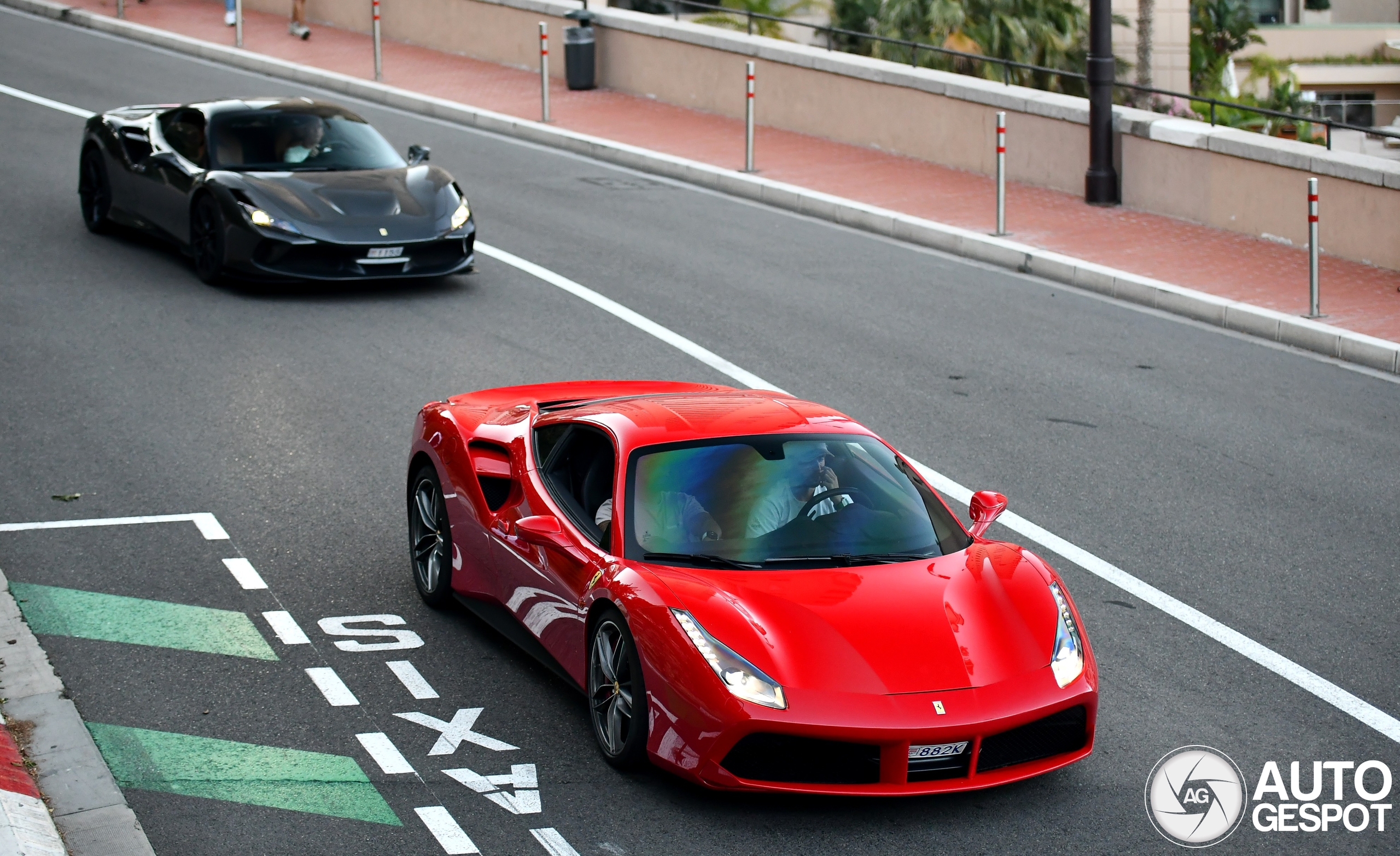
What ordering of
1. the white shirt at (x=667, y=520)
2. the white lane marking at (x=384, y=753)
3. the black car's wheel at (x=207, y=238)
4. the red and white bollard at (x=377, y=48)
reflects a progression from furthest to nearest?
the red and white bollard at (x=377, y=48) → the black car's wheel at (x=207, y=238) → the white shirt at (x=667, y=520) → the white lane marking at (x=384, y=753)

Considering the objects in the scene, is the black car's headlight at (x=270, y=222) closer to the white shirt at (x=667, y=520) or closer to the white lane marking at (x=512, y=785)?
the white shirt at (x=667, y=520)

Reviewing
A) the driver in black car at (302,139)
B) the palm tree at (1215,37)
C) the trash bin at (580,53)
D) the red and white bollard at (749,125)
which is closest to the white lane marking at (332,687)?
the driver in black car at (302,139)

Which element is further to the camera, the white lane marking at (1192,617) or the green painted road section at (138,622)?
the green painted road section at (138,622)

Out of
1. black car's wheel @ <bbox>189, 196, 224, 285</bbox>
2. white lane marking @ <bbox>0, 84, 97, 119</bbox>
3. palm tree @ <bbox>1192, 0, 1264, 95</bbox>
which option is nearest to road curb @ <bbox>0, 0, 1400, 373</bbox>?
white lane marking @ <bbox>0, 84, 97, 119</bbox>

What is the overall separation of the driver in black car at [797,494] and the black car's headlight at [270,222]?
7.95 m

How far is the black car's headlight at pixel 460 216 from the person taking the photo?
14.3 meters

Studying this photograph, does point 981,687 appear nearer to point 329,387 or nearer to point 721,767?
point 721,767

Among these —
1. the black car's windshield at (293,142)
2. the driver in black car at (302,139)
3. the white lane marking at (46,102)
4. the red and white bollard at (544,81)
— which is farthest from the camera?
the red and white bollard at (544,81)

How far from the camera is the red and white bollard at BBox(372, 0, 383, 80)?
25.3 m

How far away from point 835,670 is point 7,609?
4.17 metres

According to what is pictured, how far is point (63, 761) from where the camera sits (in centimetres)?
630

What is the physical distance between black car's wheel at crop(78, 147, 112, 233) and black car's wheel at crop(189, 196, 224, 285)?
1.75 metres

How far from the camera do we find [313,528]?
29.9ft

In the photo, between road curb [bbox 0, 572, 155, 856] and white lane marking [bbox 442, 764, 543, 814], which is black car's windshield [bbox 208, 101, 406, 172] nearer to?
road curb [bbox 0, 572, 155, 856]
